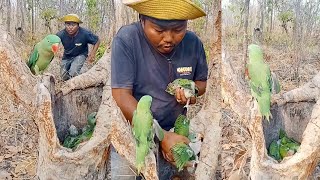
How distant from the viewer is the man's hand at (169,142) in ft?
7.71

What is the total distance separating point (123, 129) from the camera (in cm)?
230

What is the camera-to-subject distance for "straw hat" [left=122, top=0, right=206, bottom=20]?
2.37 meters

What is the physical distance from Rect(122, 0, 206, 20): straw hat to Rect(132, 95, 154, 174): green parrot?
0.51 m

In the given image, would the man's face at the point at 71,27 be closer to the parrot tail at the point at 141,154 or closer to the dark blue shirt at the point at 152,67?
the dark blue shirt at the point at 152,67

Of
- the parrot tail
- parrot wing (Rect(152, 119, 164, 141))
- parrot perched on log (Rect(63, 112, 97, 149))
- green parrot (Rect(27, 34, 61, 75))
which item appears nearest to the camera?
the parrot tail

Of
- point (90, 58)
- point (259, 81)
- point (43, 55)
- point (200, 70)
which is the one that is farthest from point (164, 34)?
point (90, 58)

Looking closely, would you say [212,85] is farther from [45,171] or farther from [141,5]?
[45,171]

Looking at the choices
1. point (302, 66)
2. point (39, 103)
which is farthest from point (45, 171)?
point (302, 66)

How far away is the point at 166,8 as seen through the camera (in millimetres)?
2375

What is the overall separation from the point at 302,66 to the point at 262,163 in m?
9.12

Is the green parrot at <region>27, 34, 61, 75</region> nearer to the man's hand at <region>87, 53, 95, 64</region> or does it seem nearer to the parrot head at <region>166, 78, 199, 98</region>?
the parrot head at <region>166, 78, 199, 98</region>

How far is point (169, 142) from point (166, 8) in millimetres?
752

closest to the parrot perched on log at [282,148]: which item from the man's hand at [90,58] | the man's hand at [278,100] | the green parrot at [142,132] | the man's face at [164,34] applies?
the man's hand at [278,100]

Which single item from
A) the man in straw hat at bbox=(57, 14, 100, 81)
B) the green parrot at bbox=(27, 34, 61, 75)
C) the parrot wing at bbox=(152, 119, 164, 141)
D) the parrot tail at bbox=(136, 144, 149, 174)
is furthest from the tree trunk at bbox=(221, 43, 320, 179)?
the man in straw hat at bbox=(57, 14, 100, 81)
